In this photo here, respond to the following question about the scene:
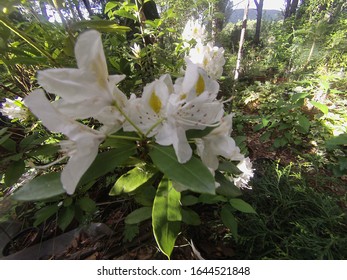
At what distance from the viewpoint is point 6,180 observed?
794 millimetres

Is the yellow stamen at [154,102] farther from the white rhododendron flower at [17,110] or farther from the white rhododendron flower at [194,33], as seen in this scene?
the white rhododendron flower at [17,110]

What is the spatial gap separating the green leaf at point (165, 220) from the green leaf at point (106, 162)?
7.6 inches

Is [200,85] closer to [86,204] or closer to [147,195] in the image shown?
[147,195]

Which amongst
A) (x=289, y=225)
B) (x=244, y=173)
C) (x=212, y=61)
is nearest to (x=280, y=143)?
(x=289, y=225)

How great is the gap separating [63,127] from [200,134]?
12.7 inches

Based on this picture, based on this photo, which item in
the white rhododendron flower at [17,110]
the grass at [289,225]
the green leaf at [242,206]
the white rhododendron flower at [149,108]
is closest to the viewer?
the white rhododendron flower at [149,108]

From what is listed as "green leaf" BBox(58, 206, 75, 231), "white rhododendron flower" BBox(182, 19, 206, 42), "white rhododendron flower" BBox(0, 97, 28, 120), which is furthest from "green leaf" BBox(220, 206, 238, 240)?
"white rhododendron flower" BBox(0, 97, 28, 120)

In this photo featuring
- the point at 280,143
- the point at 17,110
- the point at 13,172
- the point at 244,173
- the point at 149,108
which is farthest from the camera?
the point at 280,143

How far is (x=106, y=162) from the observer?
59 centimetres

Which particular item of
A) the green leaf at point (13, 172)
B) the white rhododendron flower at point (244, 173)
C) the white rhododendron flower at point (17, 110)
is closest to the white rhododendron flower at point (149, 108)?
the green leaf at point (13, 172)

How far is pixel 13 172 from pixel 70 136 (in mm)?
556

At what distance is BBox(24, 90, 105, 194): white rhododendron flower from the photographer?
416 millimetres

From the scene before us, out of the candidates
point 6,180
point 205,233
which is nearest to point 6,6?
point 6,180

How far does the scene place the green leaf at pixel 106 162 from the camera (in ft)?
1.84
